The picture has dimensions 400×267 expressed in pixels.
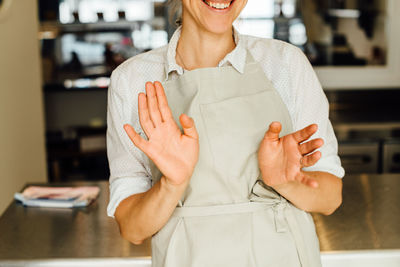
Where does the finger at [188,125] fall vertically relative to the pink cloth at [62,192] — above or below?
above

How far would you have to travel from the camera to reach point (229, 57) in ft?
3.51

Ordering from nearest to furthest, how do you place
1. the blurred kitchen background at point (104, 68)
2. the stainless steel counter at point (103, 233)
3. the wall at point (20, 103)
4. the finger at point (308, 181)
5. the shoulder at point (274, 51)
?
the finger at point (308, 181) < the shoulder at point (274, 51) < the stainless steel counter at point (103, 233) < the wall at point (20, 103) < the blurred kitchen background at point (104, 68)

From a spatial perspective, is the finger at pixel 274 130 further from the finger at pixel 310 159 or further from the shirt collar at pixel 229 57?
the shirt collar at pixel 229 57

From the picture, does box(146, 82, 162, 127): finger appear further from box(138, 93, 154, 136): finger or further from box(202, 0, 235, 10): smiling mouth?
box(202, 0, 235, 10): smiling mouth

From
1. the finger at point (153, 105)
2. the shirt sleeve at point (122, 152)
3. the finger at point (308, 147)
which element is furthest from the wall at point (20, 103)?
the finger at point (308, 147)

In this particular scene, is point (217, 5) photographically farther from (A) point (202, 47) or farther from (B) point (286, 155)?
(B) point (286, 155)

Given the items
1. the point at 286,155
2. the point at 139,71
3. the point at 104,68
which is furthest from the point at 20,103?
the point at 286,155

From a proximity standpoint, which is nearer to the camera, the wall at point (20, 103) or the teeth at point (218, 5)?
the teeth at point (218, 5)

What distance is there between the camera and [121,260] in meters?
1.30

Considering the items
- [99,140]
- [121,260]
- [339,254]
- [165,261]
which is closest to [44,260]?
[121,260]

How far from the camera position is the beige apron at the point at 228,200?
988 millimetres

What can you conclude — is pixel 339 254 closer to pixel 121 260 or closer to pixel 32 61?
pixel 121 260

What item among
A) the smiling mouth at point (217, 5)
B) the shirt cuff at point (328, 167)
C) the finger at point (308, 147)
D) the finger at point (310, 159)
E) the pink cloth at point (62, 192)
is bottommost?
the pink cloth at point (62, 192)

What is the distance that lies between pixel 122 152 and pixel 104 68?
2.83 metres
